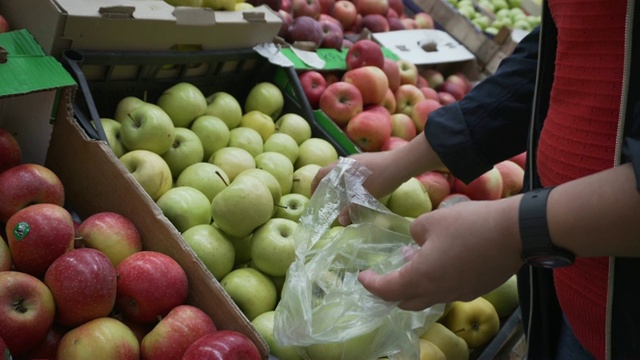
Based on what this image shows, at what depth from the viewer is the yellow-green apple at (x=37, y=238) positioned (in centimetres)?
116

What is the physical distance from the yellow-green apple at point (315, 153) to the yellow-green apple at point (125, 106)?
1.78 ft

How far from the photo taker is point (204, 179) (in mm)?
1632

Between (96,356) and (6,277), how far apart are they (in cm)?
22

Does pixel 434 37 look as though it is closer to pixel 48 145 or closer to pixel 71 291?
pixel 48 145

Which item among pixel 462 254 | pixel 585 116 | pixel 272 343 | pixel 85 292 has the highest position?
pixel 585 116

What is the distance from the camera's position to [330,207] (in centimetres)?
138

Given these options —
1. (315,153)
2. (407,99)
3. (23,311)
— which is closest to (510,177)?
(407,99)

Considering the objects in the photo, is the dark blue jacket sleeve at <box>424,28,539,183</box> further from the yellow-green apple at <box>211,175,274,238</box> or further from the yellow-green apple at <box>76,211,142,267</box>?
the yellow-green apple at <box>76,211,142,267</box>

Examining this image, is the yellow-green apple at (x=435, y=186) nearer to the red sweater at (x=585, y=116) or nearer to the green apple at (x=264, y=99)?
the green apple at (x=264, y=99)

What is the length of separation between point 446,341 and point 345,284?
353 millimetres

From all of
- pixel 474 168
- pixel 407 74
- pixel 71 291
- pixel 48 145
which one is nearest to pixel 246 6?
pixel 407 74

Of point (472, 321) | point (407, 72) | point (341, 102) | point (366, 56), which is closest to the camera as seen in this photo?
point (472, 321)

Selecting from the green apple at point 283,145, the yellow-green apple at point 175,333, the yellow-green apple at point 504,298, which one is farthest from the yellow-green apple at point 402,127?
the yellow-green apple at point 175,333

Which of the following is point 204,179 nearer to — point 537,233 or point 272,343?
point 272,343
